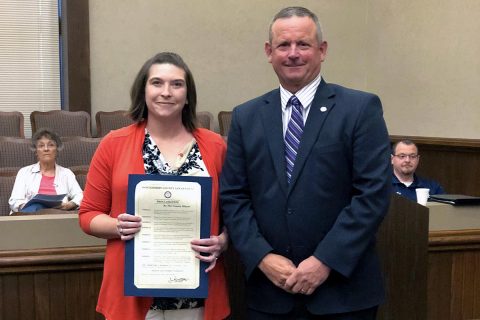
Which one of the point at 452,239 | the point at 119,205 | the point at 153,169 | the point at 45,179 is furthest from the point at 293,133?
the point at 45,179

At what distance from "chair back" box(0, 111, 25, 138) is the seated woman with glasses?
2193 mm

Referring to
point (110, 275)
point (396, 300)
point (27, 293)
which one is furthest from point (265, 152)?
point (27, 293)

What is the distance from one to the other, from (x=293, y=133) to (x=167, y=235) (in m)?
0.46

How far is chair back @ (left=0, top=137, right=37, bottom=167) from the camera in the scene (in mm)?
5355

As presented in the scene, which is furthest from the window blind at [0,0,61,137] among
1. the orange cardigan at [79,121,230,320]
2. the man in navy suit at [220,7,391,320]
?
the man in navy suit at [220,7,391,320]

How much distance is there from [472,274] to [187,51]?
220 inches

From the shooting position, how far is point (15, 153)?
5402 mm

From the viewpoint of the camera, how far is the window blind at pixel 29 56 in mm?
7250

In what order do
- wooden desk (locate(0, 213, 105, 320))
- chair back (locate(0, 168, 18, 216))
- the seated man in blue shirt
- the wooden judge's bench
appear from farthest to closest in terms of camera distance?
the seated man in blue shirt → chair back (locate(0, 168, 18, 216)) → wooden desk (locate(0, 213, 105, 320)) → the wooden judge's bench

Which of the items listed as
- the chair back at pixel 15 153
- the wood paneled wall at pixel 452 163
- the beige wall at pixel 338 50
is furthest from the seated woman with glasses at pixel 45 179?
the wood paneled wall at pixel 452 163

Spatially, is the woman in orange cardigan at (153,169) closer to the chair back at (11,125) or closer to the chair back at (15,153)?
the chair back at (15,153)

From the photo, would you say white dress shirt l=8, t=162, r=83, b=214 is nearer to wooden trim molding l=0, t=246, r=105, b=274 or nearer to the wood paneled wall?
wooden trim molding l=0, t=246, r=105, b=274

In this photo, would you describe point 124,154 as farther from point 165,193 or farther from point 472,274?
point 472,274

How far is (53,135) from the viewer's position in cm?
475
